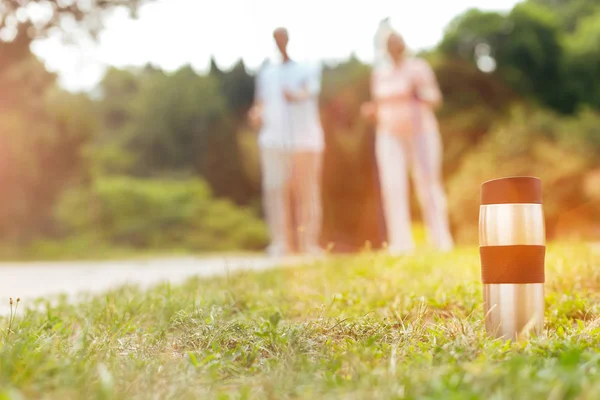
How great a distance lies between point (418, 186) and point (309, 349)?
6.44 metres

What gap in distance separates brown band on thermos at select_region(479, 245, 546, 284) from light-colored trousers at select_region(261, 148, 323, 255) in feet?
20.3

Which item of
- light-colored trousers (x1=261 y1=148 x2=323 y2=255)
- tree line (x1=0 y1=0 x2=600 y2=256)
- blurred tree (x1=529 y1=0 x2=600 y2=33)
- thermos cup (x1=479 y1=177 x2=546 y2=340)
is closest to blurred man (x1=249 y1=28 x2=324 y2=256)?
light-colored trousers (x1=261 y1=148 x2=323 y2=255)

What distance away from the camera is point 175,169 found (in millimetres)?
22938

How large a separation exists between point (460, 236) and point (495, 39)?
304 inches

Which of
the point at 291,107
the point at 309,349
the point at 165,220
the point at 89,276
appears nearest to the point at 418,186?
the point at 291,107

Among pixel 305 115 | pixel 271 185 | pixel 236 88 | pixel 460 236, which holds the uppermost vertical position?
pixel 236 88

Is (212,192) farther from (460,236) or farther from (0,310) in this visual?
(0,310)

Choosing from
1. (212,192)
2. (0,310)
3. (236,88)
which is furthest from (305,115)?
(236,88)

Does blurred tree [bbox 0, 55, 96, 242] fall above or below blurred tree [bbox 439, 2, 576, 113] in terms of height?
below

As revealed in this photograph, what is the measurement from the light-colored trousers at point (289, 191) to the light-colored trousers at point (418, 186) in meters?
1.00

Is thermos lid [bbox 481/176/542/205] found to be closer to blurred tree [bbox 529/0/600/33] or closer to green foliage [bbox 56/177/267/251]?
green foliage [bbox 56/177/267/251]

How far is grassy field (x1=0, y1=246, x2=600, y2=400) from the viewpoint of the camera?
194cm

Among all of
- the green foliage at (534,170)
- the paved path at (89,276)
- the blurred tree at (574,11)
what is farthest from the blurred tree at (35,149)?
the blurred tree at (574,11)

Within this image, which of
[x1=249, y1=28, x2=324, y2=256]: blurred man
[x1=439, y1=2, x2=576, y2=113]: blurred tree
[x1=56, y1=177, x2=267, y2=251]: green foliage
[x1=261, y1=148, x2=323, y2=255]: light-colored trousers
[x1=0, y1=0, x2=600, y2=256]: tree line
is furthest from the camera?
[x1=439, y1=2, x2=576, y2=113]: blurred tree
